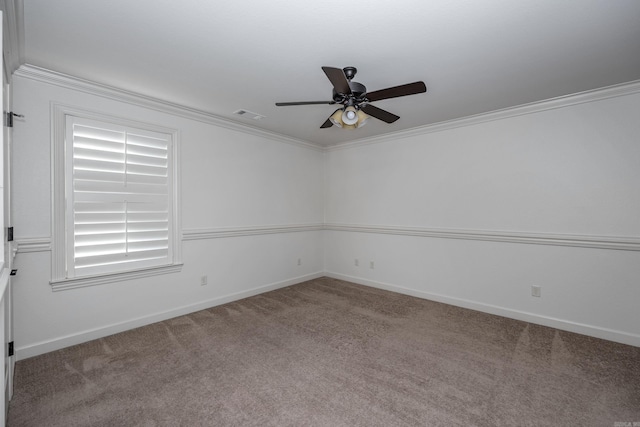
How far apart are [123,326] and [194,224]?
1.31 m

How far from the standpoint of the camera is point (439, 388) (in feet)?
7.30

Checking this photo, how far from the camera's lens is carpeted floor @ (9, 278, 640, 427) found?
6.37 ft

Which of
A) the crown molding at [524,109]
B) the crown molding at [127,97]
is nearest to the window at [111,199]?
the crown molding at [127,97]

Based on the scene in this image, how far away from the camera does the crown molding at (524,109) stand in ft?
9.62

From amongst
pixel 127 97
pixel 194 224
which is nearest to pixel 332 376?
pixel 194 224

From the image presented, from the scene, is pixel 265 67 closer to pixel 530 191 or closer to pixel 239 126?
pixel 239 126

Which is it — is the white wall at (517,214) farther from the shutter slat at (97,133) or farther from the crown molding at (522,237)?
the shutter slat at (97,133)

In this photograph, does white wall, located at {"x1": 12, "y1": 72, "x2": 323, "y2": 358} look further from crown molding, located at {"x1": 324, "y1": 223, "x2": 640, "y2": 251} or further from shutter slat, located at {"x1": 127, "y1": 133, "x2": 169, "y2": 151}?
crown molding, located at {"x1": 324, "y1": 223, "x2": 640, "y2": 251}

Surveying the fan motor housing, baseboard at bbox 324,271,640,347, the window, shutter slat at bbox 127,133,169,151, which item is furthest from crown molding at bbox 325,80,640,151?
the window

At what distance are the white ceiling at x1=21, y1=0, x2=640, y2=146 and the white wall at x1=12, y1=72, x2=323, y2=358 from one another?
559mm

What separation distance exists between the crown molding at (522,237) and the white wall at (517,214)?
0.04ft

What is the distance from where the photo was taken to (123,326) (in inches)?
124

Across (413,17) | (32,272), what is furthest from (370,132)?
(32,272)

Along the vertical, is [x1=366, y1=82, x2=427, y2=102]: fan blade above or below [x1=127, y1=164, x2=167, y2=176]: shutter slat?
above
